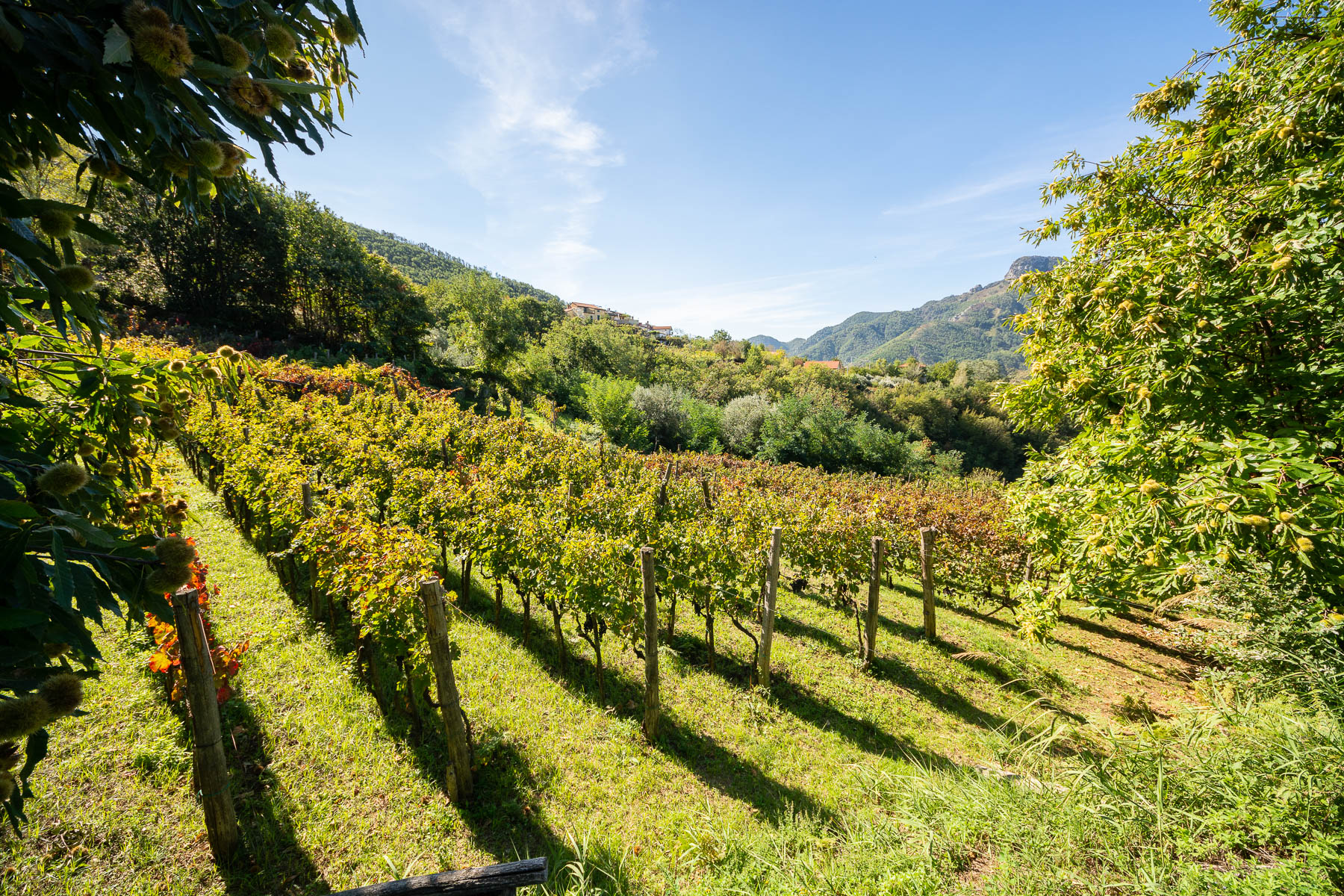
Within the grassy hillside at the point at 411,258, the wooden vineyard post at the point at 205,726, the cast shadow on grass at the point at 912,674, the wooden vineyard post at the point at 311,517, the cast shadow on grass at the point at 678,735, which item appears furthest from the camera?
the grassy hillside at the point at 411,258

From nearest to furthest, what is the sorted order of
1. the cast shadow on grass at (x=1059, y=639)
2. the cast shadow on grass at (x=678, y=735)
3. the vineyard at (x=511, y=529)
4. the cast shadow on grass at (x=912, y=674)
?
the cast shadow on grass at (x=678, y=735), the vineyard at (x=511, y=529), the cast shadow on grass at (x=912, y=674), the cast shadow on grass at (x=1059, y=639)

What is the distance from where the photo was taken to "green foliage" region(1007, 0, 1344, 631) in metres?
2.92

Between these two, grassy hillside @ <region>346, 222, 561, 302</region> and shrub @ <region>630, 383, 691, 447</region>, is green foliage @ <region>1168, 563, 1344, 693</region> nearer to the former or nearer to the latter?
shrub @ <region>630, 383, 691, 447</region>

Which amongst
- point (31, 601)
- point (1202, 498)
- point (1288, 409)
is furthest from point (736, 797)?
point (1288, 409)

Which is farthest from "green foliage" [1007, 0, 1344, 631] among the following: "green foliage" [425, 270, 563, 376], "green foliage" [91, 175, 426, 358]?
"green foliage" [425, 270, 563, 376]

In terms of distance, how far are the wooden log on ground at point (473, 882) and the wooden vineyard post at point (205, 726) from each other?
6.14ft

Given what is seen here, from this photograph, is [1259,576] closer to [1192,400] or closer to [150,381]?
[1192,400]

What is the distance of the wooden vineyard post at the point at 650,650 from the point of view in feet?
15.2

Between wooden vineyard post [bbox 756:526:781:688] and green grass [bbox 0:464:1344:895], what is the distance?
0.28 m

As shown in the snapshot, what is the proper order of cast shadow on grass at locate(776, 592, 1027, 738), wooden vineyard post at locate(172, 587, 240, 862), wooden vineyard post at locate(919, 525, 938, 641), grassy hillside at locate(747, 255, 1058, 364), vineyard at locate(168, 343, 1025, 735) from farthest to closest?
grassy hillside at locate(747, 255, 1058, 364), wooden vineyard post at locate(919, 525, 938, 641), cast shadow on grass at locate(776, 592, 1027, 738), vineyard at locate(168, 343, 1025, 735), wooden vineyard post at locate(172, 587, 240, 862)

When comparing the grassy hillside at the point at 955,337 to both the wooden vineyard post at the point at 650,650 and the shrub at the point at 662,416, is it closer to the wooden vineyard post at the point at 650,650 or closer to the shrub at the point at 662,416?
the shrub at the point at 662,416

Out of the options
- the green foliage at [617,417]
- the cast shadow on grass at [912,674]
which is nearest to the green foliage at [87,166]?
the cast shadow on grass at [912,674]

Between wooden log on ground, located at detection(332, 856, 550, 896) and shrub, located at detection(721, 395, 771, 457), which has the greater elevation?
shrub, located at detection(721, 395, 771, 457)

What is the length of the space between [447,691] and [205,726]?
4.59 feet
